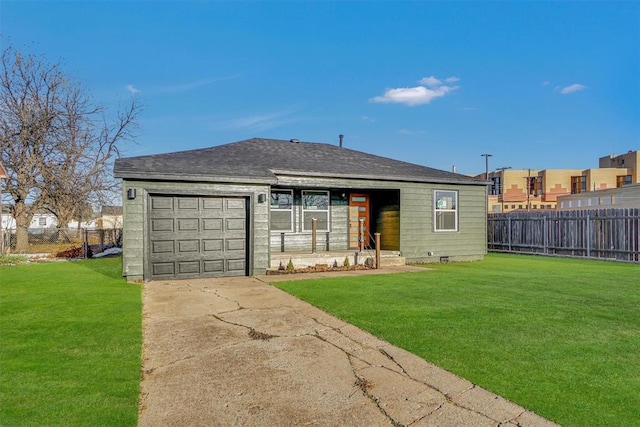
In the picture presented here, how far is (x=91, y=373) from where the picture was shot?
11.1 ft

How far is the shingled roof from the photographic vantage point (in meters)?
9.18

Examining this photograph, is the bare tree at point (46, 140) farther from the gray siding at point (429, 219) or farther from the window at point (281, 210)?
the gray siding at point (429, 219)

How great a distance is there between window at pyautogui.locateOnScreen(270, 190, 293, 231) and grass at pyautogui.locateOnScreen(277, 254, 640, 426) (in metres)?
3.53

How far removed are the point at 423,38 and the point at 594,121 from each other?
17.8 metres

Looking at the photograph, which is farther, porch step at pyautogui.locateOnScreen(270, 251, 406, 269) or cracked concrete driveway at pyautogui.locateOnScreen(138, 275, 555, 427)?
porch step at pyautogui.locateOnScreen(270, 251, 406, 269)

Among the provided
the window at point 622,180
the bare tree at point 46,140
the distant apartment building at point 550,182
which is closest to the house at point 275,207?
the bare tree at point 46,140

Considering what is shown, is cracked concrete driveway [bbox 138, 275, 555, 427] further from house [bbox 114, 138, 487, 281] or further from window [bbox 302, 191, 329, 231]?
window [bbox 302, 191, 329, 231]

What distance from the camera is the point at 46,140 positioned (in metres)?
19.3

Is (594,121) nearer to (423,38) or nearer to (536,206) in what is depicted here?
(423,38)

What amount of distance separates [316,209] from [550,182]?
49.9 meters

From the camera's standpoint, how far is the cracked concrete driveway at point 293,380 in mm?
2676

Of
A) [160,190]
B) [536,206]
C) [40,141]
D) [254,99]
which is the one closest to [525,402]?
[160,190]

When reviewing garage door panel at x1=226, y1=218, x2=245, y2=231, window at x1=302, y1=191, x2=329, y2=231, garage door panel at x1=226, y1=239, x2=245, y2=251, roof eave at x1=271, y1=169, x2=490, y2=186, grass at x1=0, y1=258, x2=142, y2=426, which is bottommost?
grass at x1=0, y1=258, x2=142, y2=426

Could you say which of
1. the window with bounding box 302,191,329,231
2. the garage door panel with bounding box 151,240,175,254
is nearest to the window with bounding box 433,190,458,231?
the window with bounding box 302,191,329,231
